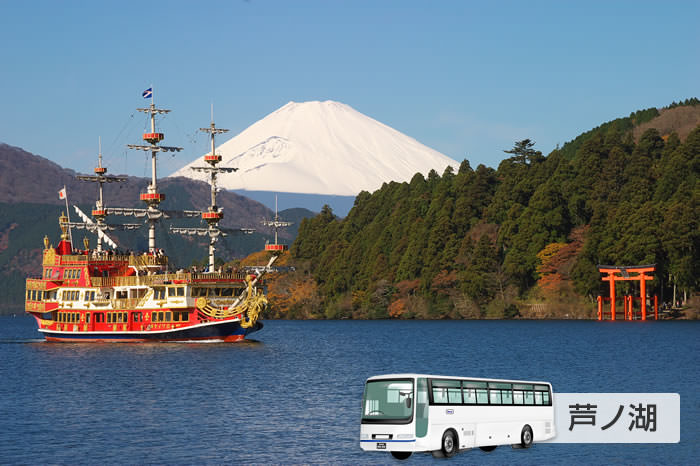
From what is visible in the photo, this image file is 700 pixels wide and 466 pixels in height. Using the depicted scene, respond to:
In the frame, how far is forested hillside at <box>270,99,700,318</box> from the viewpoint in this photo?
124m

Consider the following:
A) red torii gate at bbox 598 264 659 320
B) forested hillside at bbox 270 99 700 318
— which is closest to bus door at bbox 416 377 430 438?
red torii gate at bbox 598 264 659 320

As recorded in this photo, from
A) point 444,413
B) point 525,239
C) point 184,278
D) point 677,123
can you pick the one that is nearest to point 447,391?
point 444,413

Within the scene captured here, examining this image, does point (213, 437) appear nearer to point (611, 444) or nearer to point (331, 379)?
point (611, 444)

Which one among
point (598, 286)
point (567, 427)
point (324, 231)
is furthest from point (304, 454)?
point (324, 231)

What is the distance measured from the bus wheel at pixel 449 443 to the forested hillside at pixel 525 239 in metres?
93.4

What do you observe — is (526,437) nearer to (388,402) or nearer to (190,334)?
(388,402)

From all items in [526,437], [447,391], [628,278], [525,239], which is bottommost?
[526,437]

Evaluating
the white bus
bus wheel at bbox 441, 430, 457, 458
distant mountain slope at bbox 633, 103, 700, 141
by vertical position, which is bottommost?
bus wheel at bbox 441, 430, 457, 458

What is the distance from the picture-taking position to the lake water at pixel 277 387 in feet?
123

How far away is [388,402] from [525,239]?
108954mm

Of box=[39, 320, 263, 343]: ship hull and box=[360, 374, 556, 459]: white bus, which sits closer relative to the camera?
box=[360, 374, 556, 459]: white bus

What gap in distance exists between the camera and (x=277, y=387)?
58.7m

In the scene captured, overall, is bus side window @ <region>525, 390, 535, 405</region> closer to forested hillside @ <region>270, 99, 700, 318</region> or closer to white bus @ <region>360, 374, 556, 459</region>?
white bus @ <region>360, 374, 556, 459</region>

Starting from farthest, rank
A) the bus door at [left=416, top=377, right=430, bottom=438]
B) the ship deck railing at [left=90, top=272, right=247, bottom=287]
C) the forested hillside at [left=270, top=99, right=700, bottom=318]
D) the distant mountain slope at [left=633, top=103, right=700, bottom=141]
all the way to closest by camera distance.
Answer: the distant mountain slope at [left=633, top=103, right=700, bottom=141] → the forested hillside at [left=270, top=99, right=700, bottom=318] → the ship deck railing at [left=90, top=272, right=247, bottom=287] → the bus door at [left=416, top=377, right=430, bottom=438]
